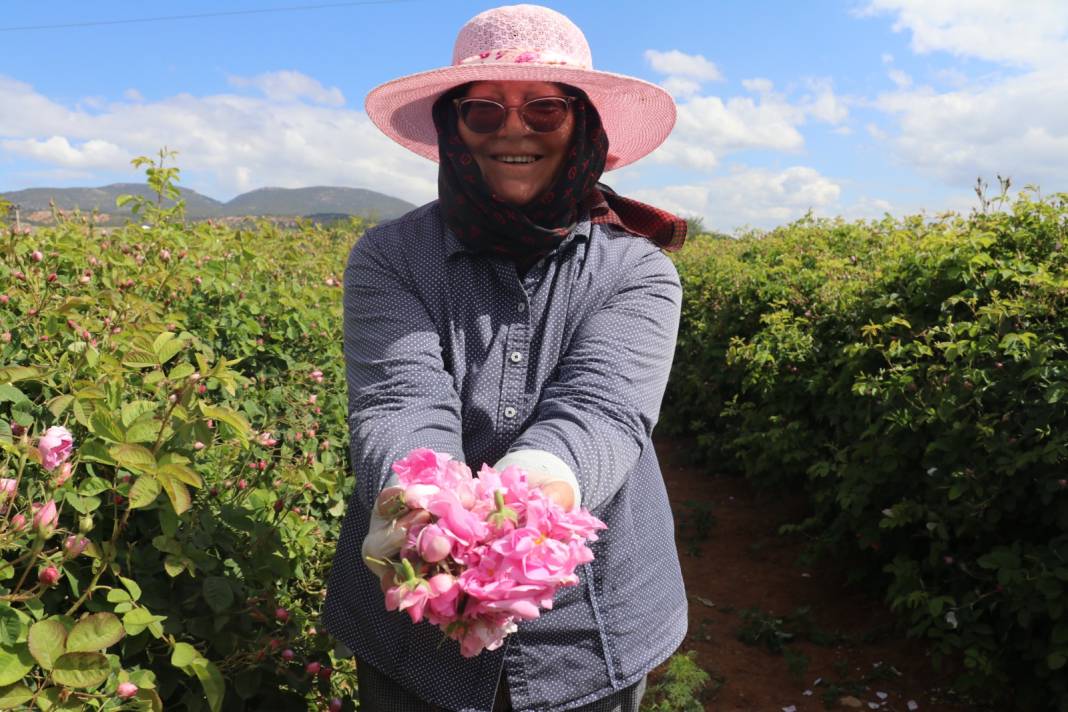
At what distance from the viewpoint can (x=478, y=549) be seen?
3.33 ft

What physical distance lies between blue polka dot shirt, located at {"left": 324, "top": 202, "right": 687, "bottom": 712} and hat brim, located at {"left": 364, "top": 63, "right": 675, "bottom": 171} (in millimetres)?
277

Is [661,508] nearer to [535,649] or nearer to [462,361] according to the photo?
[535,649]

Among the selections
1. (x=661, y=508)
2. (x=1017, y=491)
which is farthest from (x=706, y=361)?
(x=661, y=508)

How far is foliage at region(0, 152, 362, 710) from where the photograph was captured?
1.37 metres

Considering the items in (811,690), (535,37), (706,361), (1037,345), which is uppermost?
(535,37)

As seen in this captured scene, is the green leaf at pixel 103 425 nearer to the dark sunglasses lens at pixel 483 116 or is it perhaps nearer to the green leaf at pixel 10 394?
the green leaf at pixel 10 394

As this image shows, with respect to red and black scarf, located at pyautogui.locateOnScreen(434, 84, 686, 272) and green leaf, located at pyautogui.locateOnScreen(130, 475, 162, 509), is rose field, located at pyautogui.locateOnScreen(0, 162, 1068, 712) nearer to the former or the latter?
green leaf, located at pyautogui.locateOnScreen(130, 475, 162, 509)

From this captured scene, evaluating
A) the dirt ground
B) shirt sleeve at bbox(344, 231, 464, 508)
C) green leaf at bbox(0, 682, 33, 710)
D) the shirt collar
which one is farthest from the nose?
the dirt ground

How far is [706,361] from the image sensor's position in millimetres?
6445

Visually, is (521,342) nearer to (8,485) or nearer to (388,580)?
(388,580)

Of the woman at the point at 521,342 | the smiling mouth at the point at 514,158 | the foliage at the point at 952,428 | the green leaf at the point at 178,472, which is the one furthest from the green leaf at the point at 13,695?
the foliage at the point at 952,428

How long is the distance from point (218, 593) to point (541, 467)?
2.87 feet

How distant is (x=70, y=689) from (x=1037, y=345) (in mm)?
2786

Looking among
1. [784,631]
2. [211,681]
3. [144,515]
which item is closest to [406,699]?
[211,681]
